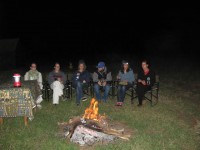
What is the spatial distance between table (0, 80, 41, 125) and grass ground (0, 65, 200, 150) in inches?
14.8

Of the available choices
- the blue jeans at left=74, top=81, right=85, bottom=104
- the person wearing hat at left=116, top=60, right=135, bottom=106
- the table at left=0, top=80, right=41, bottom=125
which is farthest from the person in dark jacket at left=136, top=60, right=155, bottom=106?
the table at left=0, top=80, right=41, bottom=125

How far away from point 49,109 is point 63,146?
290cm

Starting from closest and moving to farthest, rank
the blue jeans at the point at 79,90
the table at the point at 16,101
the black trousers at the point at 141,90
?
1. the table at the point at 16,101
2. the black trousers at the point at 141,90
3. the blue jeans at the point at 79,90

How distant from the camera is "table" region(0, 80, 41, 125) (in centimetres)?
718

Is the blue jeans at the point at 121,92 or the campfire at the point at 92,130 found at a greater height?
the blue jeans at the point at 121,92

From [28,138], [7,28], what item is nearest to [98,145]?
[28,138]

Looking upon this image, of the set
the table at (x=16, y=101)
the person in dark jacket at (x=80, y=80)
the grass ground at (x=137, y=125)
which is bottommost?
the grass ground at (x=137, y=125)

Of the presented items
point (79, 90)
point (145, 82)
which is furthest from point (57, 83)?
point (145, 82)

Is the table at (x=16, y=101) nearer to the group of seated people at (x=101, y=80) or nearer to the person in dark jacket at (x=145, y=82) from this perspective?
the group of seated people at (x=101, y=80)

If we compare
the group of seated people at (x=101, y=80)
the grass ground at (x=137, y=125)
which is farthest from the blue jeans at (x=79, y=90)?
the grass ground at (x=137, y=125)

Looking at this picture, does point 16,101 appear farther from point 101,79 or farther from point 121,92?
point 121,92

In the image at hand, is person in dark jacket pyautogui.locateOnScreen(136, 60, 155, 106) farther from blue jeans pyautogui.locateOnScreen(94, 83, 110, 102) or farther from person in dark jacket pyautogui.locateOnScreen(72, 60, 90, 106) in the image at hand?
person in dark jacket pyautogui.locateOnScreen(72, 60, 90, 106)

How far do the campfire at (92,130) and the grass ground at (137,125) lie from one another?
0.21 m

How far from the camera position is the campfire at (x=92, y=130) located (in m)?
6.32
